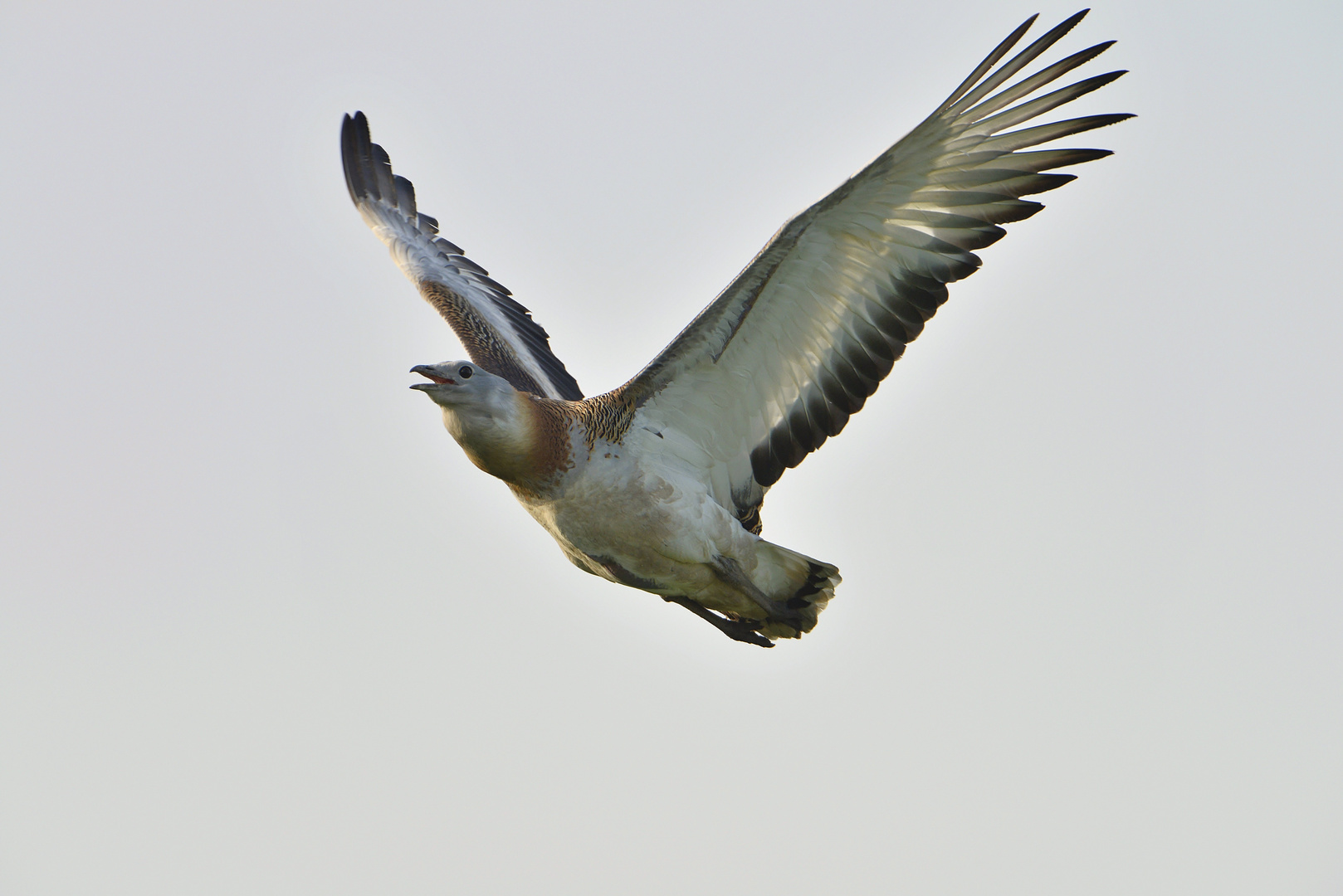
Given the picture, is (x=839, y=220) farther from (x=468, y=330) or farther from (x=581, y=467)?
(x=468, y=330)

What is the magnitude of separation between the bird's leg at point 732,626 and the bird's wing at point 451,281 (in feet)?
6.90

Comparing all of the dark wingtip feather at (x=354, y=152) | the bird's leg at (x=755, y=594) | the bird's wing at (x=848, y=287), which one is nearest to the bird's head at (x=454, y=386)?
the bird's wing at (x=848, y=287)

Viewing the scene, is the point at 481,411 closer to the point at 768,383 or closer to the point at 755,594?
the point at 768,383

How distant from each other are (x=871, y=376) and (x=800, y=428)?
0.64 meters

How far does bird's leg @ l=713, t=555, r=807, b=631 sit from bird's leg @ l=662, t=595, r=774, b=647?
23cm

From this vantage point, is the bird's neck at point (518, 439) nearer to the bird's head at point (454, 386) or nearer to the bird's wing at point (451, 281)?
the bird's head at point (454, 386)

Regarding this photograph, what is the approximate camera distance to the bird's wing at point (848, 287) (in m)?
7.86

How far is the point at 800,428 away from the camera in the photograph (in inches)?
358

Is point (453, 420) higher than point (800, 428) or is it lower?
lower

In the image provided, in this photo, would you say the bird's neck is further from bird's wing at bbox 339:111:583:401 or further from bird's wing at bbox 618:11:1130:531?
bird's wing at bbox 339:111:583:401

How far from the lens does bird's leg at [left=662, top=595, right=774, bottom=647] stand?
9.35 meters

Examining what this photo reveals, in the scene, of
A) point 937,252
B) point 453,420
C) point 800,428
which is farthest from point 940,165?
point 453,420

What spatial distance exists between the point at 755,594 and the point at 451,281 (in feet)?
15.5

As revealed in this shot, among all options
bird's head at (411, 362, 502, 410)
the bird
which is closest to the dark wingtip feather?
the bird
